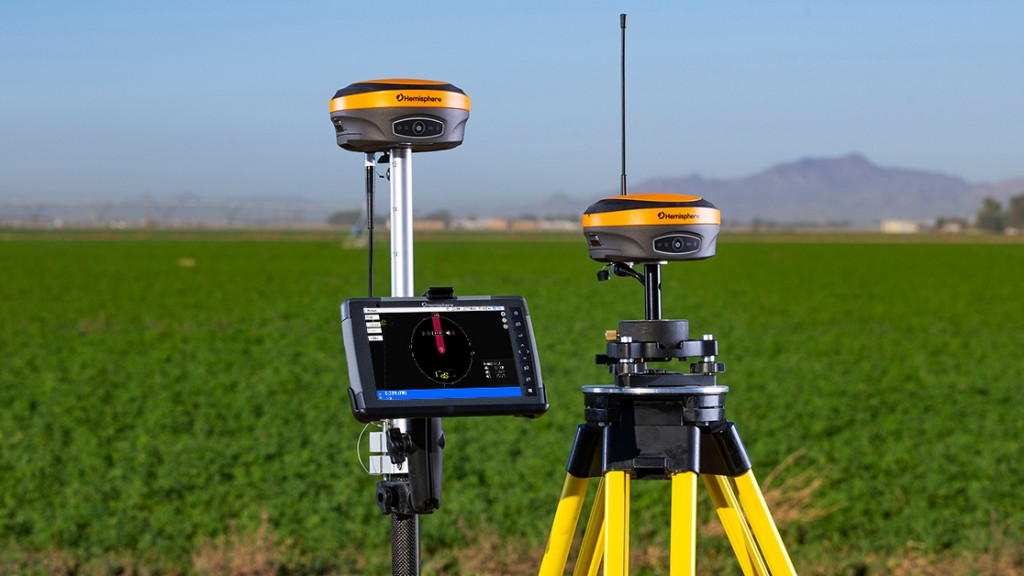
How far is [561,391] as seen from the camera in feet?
39.2

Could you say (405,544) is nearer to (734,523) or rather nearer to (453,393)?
(453,393)

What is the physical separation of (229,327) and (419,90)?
1825cm

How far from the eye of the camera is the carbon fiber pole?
3.40 m

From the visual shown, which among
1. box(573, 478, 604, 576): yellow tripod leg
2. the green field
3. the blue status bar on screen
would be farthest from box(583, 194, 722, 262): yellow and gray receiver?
the green field

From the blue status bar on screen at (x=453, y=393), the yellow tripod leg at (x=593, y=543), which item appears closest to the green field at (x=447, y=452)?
the yellow tripod leg at (x=593, y=543)

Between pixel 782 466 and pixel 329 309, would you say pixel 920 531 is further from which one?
A: pixel 329 309

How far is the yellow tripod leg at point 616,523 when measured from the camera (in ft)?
9.45

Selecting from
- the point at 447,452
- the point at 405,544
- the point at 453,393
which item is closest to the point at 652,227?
the point at 453,393

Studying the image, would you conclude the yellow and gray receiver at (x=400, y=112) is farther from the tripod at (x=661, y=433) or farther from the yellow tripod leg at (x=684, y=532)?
the yellow tripod leg at (x=684, y=532)

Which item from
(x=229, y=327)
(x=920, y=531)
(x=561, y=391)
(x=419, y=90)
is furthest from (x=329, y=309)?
(x=419, y=90)

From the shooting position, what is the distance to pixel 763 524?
3.08 metres

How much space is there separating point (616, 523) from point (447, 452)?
5880 millimetres

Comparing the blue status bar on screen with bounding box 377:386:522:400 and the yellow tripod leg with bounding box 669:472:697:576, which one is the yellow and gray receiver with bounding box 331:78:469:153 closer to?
the blue status bar on screen with bounding box 377:386:522:400

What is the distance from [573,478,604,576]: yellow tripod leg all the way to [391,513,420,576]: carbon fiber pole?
44 cm
